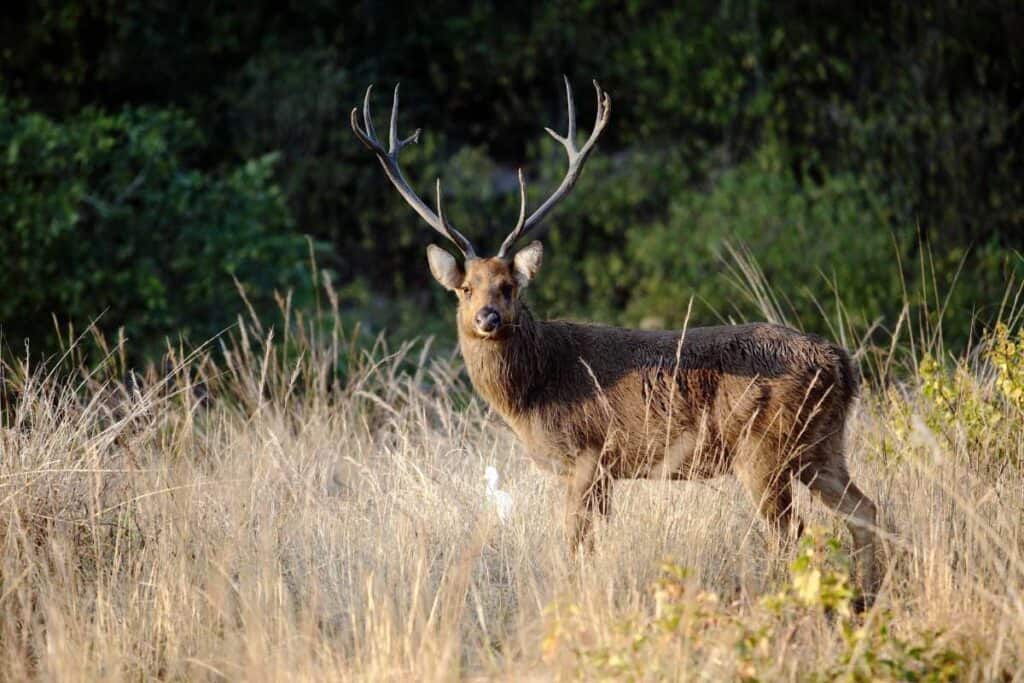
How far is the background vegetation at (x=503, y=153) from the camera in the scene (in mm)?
12930

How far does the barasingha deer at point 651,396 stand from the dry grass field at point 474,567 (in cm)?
17

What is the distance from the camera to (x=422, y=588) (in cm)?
564

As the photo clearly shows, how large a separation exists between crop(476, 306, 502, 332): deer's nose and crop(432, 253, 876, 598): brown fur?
0.04m

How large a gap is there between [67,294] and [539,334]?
252 inches

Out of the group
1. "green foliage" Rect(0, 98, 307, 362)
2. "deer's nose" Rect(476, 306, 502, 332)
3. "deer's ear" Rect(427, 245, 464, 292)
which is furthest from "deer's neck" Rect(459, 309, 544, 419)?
"green foliage" Rect(0, 98, 307, 362)

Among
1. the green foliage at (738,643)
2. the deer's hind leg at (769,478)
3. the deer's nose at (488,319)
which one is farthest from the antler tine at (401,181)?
the green foliage at (738,643)

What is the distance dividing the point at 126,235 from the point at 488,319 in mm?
6983

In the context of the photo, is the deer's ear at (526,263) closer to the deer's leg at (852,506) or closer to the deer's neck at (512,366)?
the deer's neck at (512,366)

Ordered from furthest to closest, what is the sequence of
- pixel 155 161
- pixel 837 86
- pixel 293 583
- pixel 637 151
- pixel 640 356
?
1. pixel 637 151
2. pixel 837 86
3. pixel 155 161
4. pixel 640 356
5. pixel 293 583

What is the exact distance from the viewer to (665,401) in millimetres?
6605

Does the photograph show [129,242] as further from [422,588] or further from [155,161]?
[422,588]

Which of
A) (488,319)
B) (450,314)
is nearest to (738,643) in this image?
(488,319)

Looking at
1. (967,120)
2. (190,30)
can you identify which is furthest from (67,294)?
(967,120)

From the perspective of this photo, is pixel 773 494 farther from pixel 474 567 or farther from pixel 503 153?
pixel 503 153
